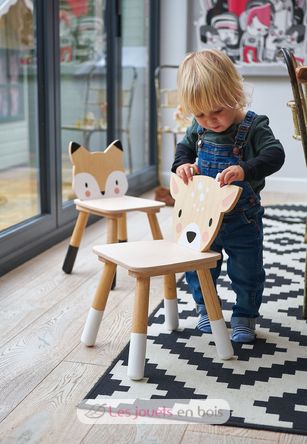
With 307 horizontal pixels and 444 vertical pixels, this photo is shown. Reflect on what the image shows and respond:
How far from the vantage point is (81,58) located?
3346 millimetres

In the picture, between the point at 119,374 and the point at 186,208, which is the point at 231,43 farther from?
the point at 119,374

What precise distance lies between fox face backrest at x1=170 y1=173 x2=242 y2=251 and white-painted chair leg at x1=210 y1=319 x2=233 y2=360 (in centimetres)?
20

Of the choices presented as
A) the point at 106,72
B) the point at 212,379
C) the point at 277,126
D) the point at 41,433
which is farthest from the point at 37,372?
the point at 277,126

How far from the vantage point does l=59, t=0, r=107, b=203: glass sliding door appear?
10.3 ft

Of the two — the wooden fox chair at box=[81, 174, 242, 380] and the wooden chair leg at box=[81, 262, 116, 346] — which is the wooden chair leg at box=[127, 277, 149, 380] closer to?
the wooden fox chair at box=[81, 174, 242, 380]

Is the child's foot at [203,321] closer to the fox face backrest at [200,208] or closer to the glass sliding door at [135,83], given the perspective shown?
the fox face backrest at [200,208]

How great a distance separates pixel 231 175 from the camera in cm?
168

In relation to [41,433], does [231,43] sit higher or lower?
higher

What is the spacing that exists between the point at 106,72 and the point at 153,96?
85cm

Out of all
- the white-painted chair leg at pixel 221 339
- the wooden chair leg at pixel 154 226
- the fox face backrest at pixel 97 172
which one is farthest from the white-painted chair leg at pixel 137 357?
the fox face backrest at pixel 97 172

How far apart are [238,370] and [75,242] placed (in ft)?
3.27

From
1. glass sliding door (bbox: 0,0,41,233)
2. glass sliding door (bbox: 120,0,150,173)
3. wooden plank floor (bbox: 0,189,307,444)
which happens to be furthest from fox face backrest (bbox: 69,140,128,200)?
glass sliding door (bbox: 120,0,150,173)

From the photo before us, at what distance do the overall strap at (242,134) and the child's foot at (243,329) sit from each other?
484 mm

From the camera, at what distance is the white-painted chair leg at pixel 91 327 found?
5.91 ft
